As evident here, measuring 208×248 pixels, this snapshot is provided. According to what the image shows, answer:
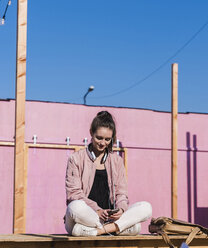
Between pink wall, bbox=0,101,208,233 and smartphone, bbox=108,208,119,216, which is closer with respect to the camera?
smartphone, bbox=108,208,119,216

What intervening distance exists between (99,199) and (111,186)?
157 mm

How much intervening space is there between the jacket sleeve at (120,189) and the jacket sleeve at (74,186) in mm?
236

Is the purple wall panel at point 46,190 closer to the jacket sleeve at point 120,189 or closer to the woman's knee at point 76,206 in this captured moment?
the jacket sleeve at point 120,189

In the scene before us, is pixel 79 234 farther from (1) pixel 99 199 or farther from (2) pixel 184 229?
(2) pixel 184 229

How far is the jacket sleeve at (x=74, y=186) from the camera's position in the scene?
149 inches

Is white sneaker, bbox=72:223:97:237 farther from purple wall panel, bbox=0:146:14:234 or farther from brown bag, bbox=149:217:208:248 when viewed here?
purple wall panel, bbox=0:146:14:234

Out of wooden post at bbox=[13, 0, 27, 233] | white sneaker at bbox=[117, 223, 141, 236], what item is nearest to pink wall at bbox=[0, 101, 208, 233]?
wooden post at bbox=[13, 0, 27, 233]

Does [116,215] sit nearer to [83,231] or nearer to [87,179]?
[83,231]

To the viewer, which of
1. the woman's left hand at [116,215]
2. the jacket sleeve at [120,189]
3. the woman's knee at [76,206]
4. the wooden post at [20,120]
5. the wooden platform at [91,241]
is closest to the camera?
the wooden platform at [91,241]

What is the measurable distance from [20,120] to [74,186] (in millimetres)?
1509

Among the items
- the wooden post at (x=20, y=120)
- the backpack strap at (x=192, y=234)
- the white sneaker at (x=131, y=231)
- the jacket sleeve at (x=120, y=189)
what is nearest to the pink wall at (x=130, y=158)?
the wooden post at (x=20, y=120)

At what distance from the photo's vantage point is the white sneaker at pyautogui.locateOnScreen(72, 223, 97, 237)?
3.64 metres

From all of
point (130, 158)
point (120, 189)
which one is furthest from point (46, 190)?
point (120, 189)

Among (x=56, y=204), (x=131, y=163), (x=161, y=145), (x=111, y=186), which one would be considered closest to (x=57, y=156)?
(x=56, y=204)
